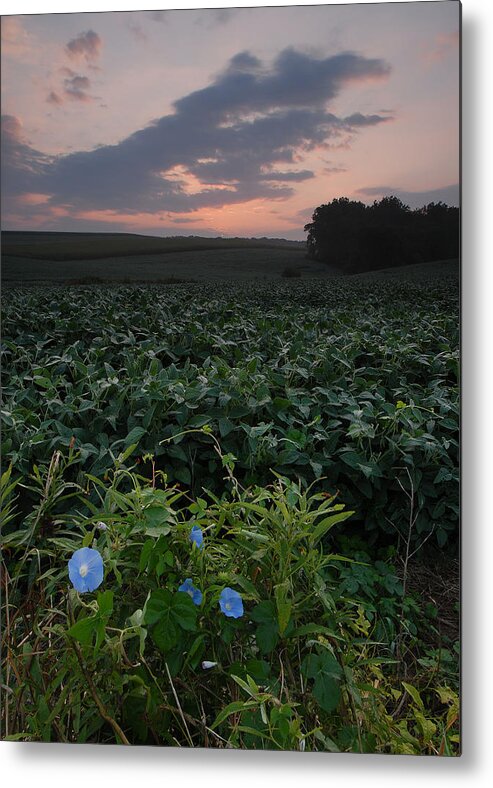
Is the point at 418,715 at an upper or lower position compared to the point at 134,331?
lower

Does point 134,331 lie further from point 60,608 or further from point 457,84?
point 457,84

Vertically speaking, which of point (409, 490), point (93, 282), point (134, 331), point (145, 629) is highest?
point (93, 282)

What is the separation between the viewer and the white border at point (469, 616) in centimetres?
168

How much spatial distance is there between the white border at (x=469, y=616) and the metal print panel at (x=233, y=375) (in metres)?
0.04

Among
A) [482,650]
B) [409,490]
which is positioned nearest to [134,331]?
[409,490]

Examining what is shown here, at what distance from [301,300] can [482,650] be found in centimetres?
91

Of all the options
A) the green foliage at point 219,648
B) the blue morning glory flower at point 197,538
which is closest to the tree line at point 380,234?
the green foliage at point 219,648

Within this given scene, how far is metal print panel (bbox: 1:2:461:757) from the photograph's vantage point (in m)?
1.63

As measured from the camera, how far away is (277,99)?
5.81 ft

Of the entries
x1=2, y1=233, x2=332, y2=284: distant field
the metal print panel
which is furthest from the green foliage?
x1=2, y1=233, x2=332, y2=284: distant field

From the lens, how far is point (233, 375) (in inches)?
73.6

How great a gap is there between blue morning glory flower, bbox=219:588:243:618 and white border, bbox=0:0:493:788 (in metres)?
0.36

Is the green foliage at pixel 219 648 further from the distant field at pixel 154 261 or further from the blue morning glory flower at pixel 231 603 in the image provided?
the distant field at pixel 154 261

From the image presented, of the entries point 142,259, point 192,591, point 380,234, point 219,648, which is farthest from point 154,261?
point 219,648
